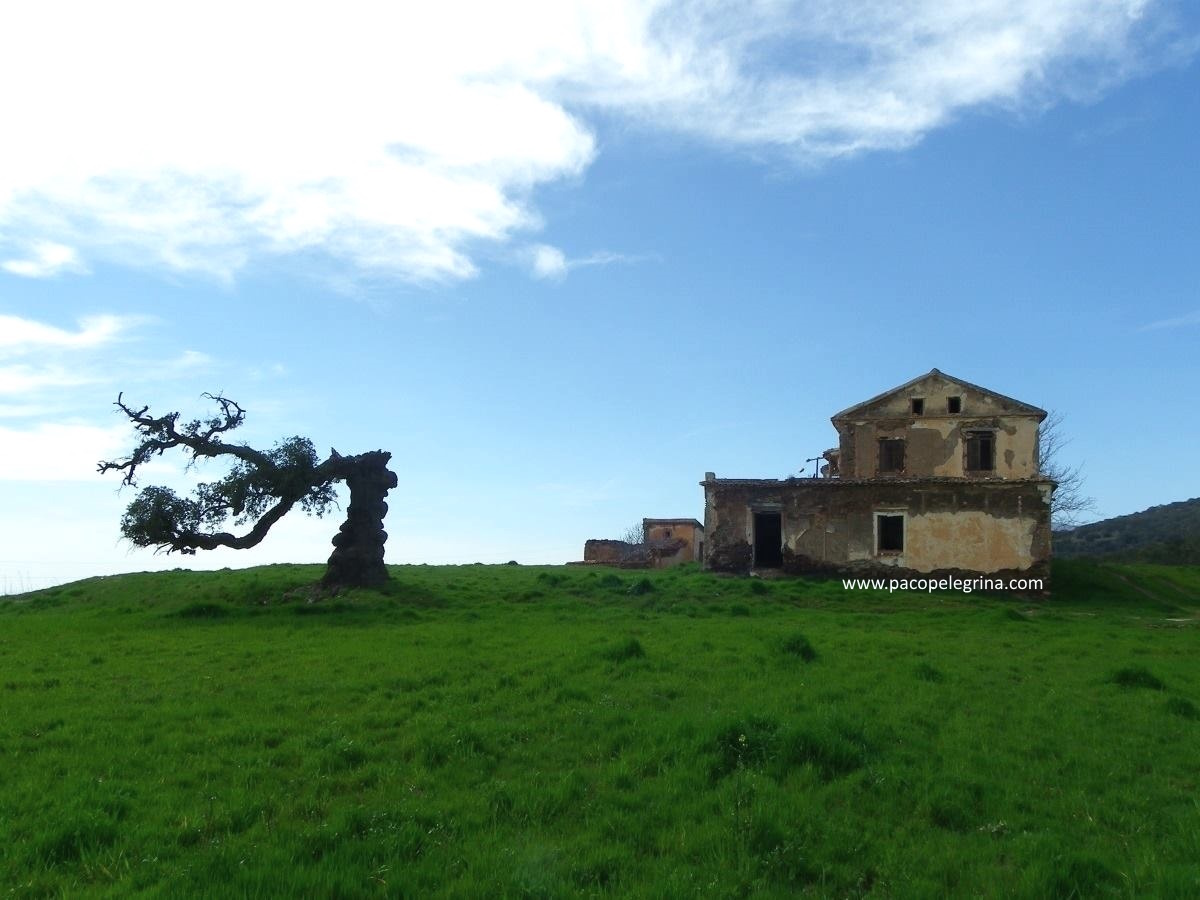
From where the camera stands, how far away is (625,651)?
1543cm

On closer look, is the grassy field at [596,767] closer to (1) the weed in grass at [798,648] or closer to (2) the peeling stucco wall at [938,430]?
(1) the weed in grass at [798,648]

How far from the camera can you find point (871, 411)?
128 ft

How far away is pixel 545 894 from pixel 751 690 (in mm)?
7138

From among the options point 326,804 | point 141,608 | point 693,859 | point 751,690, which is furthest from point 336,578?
point 693,859

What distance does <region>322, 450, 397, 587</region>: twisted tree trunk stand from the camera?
2859cm

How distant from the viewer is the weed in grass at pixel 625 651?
15.2 metres

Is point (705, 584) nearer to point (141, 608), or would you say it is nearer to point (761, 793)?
point (141, 608)

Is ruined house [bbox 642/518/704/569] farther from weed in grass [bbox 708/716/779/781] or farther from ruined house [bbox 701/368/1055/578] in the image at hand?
weed in grass [bbox 708/716/779/781]

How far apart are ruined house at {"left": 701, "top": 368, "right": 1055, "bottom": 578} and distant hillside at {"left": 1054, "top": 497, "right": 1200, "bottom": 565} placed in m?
32.7

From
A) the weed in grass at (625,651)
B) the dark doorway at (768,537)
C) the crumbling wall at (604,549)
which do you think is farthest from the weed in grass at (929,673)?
the crumbling wall at (604,549)

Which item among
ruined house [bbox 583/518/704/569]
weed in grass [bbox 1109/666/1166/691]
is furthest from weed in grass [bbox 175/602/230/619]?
ruined house [bbox 583/518/704/569]

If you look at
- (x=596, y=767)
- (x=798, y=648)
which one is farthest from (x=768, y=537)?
(x=596, y=767)

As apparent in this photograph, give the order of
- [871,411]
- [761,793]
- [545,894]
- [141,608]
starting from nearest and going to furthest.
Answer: [545,894]
[761,793]
[141,608]
[871,411]

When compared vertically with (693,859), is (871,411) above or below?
above
